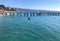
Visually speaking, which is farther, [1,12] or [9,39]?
[1,12]

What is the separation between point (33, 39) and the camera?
63.3 feet

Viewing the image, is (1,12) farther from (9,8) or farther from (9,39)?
(9,39)

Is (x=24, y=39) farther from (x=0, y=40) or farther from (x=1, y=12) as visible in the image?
(x=1, y=12)

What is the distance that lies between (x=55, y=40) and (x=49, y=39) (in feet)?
3.17

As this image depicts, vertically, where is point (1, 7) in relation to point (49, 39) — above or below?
above

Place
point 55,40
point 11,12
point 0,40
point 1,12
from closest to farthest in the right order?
1. point 0,40
2. point 55,40
3. point 1,12
4. point 11,12

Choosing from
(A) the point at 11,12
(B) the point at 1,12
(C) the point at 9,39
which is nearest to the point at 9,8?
(A) the point at 11,12

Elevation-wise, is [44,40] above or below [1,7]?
below

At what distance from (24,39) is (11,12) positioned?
63817 mm

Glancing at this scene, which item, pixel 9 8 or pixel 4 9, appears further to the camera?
pixel 9 8

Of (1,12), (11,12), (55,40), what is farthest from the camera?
(11,12)

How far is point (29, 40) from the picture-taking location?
730 inches

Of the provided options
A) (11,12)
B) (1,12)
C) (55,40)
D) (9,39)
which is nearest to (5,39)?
(9,39)

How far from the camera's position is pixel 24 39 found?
19.0 meters
